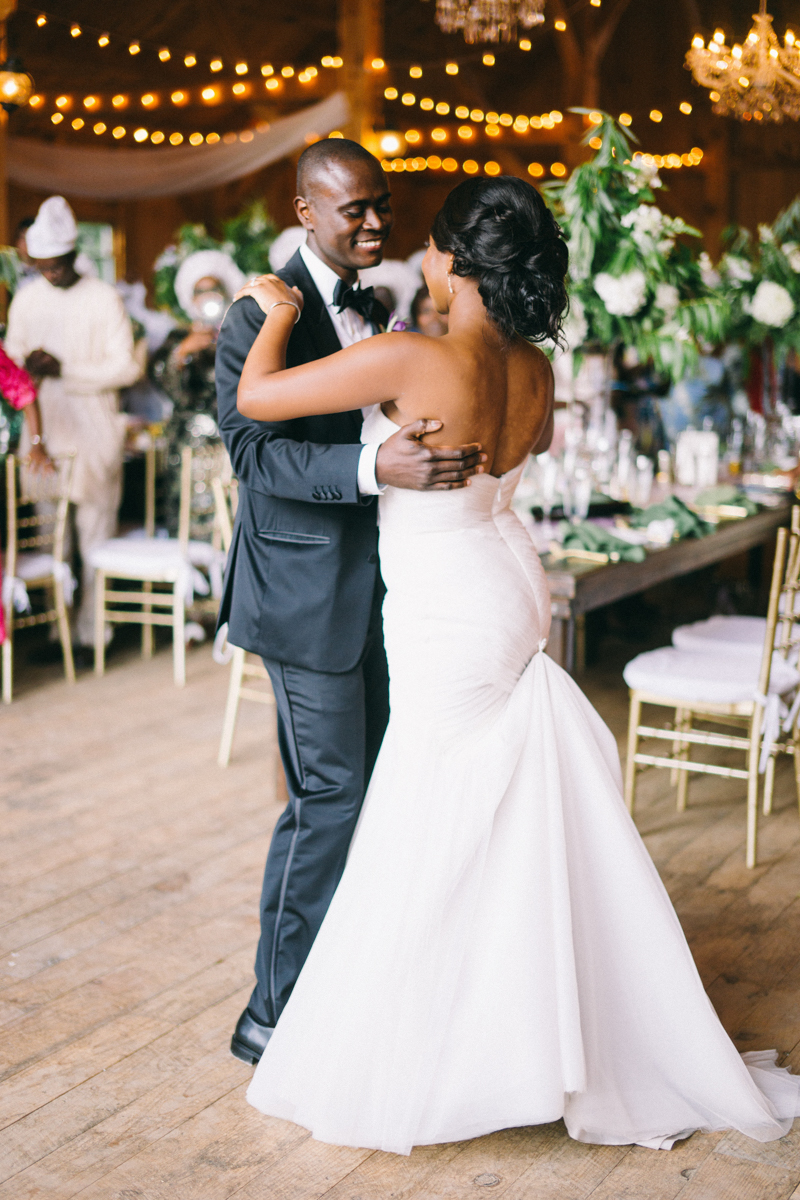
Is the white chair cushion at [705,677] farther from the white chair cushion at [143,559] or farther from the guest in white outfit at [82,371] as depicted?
the guest in white outfit at [82,371]

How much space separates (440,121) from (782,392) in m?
7.07

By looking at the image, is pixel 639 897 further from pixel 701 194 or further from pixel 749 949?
pixel 701 194

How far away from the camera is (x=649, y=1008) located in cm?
207

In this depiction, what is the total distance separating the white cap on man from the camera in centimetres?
507

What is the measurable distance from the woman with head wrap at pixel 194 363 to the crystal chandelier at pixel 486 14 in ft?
6.98

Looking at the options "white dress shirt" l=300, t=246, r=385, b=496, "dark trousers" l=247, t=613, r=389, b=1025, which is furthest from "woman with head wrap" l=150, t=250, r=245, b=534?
"dark trousers" l=247, t=613, r=389, b=1025

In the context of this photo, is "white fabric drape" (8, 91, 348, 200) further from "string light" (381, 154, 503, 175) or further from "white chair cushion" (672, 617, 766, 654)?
"white chair cushion" (672, 617, 766, 654)

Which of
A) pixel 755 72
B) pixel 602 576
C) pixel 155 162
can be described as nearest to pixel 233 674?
pixel 602 576

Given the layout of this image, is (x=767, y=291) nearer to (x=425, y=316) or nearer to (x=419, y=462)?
(x=425, y=316)

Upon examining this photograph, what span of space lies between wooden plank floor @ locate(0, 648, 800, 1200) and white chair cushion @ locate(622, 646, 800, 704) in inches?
19.0

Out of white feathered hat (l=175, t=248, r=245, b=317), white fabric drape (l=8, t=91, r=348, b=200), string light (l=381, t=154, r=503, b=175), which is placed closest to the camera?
white feathered hat (l=175, t=248, r=245, b=317)

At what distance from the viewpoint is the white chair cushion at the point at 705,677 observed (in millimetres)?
3348

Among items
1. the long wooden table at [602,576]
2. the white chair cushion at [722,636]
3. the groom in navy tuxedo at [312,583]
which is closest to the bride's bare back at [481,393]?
the groom in navy tuxedo at [312,583]

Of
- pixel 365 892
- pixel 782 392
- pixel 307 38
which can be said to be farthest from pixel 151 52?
pixel 365 892
